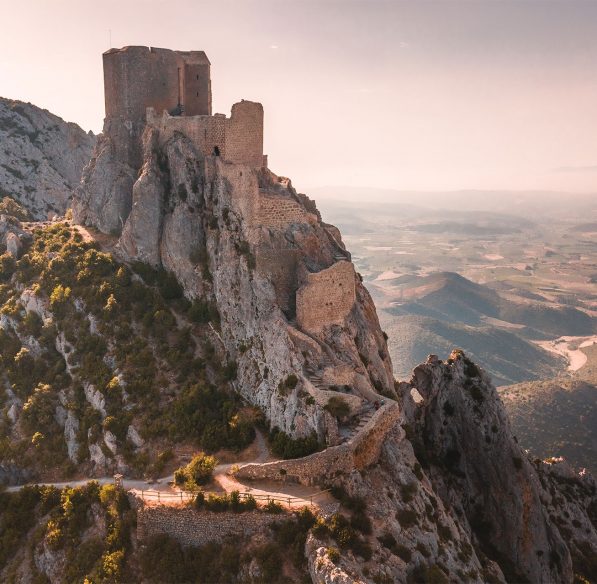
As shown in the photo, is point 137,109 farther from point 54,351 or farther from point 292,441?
point 292,441

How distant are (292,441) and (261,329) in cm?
1035

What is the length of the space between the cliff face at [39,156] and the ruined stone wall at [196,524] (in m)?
72.9

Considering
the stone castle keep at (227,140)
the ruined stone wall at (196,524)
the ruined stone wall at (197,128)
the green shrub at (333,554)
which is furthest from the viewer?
the ruined stone wall at (197,128)

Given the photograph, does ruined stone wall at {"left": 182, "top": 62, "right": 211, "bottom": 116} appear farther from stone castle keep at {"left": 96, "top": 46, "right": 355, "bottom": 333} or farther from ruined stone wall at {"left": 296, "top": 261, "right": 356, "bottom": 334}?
ruined stone wall at {"left": 296, "top": 261, "right": 356, "bottom": 334}

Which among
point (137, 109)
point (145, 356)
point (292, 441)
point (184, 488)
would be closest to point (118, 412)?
point (145, 356)

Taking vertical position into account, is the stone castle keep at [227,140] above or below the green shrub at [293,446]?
above

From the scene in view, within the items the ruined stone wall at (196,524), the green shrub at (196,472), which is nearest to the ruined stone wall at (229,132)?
the green shrub at (196,472)

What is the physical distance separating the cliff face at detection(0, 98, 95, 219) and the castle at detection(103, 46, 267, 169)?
4212cm

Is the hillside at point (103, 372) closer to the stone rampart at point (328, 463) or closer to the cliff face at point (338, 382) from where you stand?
the cliff face at point (338, 382)

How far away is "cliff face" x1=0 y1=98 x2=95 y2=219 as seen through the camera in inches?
3799

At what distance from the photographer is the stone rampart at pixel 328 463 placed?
36375 millimetres

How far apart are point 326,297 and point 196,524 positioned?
20.1m

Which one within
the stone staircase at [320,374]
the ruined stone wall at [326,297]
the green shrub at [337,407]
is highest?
the ruined stone wall at [326,297]

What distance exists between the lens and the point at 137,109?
58.0m
